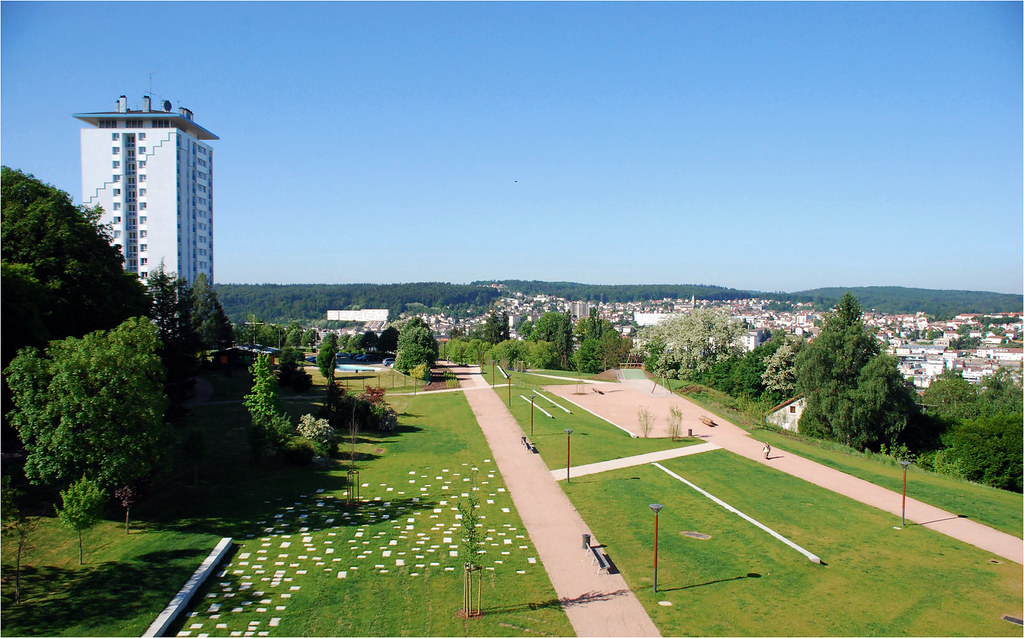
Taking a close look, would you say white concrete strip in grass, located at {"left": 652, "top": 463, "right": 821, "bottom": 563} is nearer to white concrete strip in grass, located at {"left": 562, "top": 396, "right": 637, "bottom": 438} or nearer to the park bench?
the park bench

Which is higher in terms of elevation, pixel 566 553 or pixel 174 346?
pixel 174 346

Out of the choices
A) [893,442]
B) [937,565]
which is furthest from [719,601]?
[893,442]

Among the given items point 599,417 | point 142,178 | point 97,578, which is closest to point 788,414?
point 599,417

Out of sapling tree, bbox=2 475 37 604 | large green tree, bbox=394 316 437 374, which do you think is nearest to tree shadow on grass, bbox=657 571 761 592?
sapling tree, bbox=2 475 37 604

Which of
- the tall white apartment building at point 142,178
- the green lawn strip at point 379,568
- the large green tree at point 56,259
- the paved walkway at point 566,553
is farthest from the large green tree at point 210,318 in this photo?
the green lawn strip at point 379,568

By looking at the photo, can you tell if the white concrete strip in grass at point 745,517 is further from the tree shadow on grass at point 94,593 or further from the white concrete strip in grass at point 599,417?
the tree shadow on grass at point 94,593

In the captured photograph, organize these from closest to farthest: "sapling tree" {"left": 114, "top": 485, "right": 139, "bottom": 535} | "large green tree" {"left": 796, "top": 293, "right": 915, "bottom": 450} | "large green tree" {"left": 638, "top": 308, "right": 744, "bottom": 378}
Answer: "sapling tree" {"left": 114, "top": 485, "right": 139, "bottom": 535} → "large green tree" {"left": 796, "top": 293, "right": 915, "bottom": 450} → "large green tree" {"left": 638, "top": 308, "right": 744, "bottom": 378}

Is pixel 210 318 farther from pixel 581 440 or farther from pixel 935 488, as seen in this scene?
pixel 935 488
